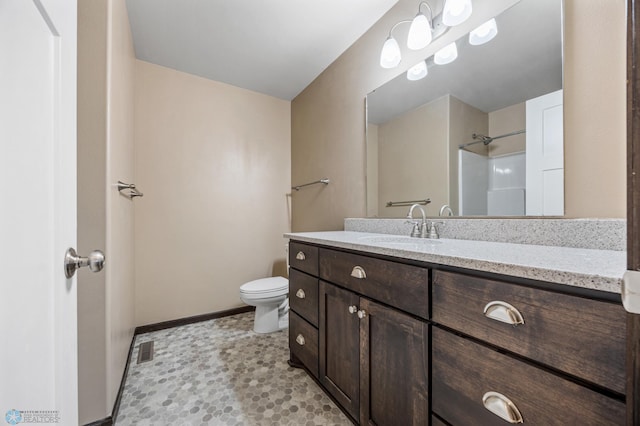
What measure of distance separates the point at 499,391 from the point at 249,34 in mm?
2370

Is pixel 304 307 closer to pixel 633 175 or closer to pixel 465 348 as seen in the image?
pixel 465 348

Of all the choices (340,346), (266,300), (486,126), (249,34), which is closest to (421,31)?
(486,126)

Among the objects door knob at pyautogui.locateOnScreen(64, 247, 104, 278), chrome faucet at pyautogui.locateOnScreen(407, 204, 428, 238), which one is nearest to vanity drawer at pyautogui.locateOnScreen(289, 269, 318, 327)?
A: chrome faucet at pyautogui.locateOnScreen(407, 204, 428, 238)

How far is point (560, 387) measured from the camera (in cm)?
52

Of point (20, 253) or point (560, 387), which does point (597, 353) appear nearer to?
point (560, 387)

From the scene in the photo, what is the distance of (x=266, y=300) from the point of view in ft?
6.77

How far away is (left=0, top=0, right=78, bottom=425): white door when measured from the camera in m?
0.38

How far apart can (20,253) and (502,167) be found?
5.15 ft

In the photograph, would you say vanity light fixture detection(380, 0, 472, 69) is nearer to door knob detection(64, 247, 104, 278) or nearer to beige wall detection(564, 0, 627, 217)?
beige wall detection(564, 0, 627, 217)

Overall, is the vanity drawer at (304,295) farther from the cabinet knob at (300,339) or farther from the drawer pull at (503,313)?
the drawer pull at (503,313)

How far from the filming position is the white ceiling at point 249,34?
1.64 meters

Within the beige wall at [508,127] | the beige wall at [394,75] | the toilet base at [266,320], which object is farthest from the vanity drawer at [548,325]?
the toilet base at [266,320]

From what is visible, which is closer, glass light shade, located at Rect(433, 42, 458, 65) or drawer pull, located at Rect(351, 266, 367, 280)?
drawer pull, located at Rect(351, 266, 367, 280)

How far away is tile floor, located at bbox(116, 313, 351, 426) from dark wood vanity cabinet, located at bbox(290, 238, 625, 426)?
0.84 ft
